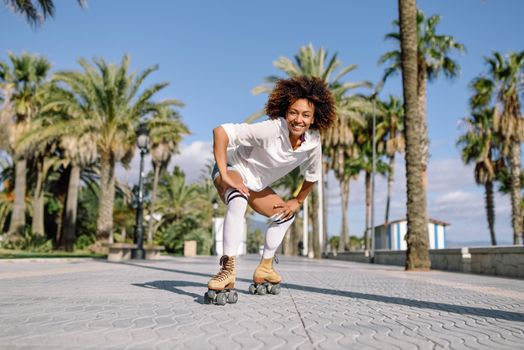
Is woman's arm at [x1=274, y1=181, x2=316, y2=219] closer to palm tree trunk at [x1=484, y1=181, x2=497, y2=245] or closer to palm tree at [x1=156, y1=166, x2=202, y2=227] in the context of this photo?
palm tree trunk at [x1=484, y1=181, x2=497, y2=245]

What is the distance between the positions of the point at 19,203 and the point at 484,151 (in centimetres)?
2876

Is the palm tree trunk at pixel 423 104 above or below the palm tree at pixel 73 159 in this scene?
above

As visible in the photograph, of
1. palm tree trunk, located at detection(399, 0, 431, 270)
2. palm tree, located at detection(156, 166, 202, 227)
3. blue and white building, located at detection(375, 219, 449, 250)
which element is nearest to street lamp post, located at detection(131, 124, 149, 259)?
palm tree trunk, located at detection(399, 0, 431, 270)

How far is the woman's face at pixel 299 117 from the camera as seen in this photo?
4.31m

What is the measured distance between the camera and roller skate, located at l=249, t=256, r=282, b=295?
16.1ft

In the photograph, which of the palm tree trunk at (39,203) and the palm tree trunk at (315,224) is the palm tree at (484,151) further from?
the palm tree trunk at (39,203)

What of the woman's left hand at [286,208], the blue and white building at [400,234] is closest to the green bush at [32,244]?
the woman's left hand at [286,208]

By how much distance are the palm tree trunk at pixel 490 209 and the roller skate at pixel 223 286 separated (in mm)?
32083

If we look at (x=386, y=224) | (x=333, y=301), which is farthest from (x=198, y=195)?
(x=333, y=301)

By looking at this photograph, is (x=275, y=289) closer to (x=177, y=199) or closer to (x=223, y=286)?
(x=223, y=286)

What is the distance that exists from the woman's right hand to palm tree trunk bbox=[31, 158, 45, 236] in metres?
25.0

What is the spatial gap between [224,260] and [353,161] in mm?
37045

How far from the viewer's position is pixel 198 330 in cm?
283

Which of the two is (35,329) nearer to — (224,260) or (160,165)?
(224,260)
